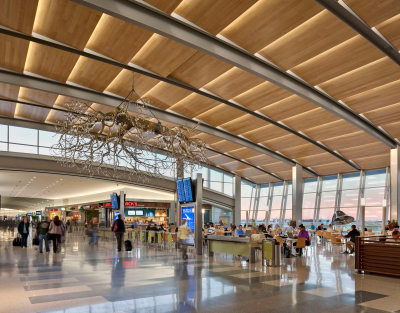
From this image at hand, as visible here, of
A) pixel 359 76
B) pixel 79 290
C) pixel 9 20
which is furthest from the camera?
pixel 359 76

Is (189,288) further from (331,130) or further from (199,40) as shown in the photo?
(331,130)

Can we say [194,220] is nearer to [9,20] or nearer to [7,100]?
[9,20]

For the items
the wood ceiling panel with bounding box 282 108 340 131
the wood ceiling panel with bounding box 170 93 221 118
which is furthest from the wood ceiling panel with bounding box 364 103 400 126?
the wood ceiling panel with bounding box 170 93 221 118

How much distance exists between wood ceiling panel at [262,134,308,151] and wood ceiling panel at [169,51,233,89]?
8.24m

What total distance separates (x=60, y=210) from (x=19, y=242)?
103ft

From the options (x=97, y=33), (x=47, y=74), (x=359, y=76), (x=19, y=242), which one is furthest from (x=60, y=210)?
(x=359, y=76)

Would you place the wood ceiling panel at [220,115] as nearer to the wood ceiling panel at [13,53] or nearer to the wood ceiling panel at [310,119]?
the wood ceiling panel at [310,119]

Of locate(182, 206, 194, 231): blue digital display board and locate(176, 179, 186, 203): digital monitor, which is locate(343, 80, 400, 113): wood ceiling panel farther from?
locate(182, 206, 194, 231): blue digital display board

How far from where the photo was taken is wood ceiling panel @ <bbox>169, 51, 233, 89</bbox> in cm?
1188

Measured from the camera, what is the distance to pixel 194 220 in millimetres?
12633

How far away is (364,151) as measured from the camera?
20828mm

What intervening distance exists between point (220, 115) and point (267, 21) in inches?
326

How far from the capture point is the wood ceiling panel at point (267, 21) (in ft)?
29.1

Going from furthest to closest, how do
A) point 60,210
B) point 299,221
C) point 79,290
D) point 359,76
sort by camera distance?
1. point 60,210
2. point 299,221
3. point 359,76
4. point 79,290
